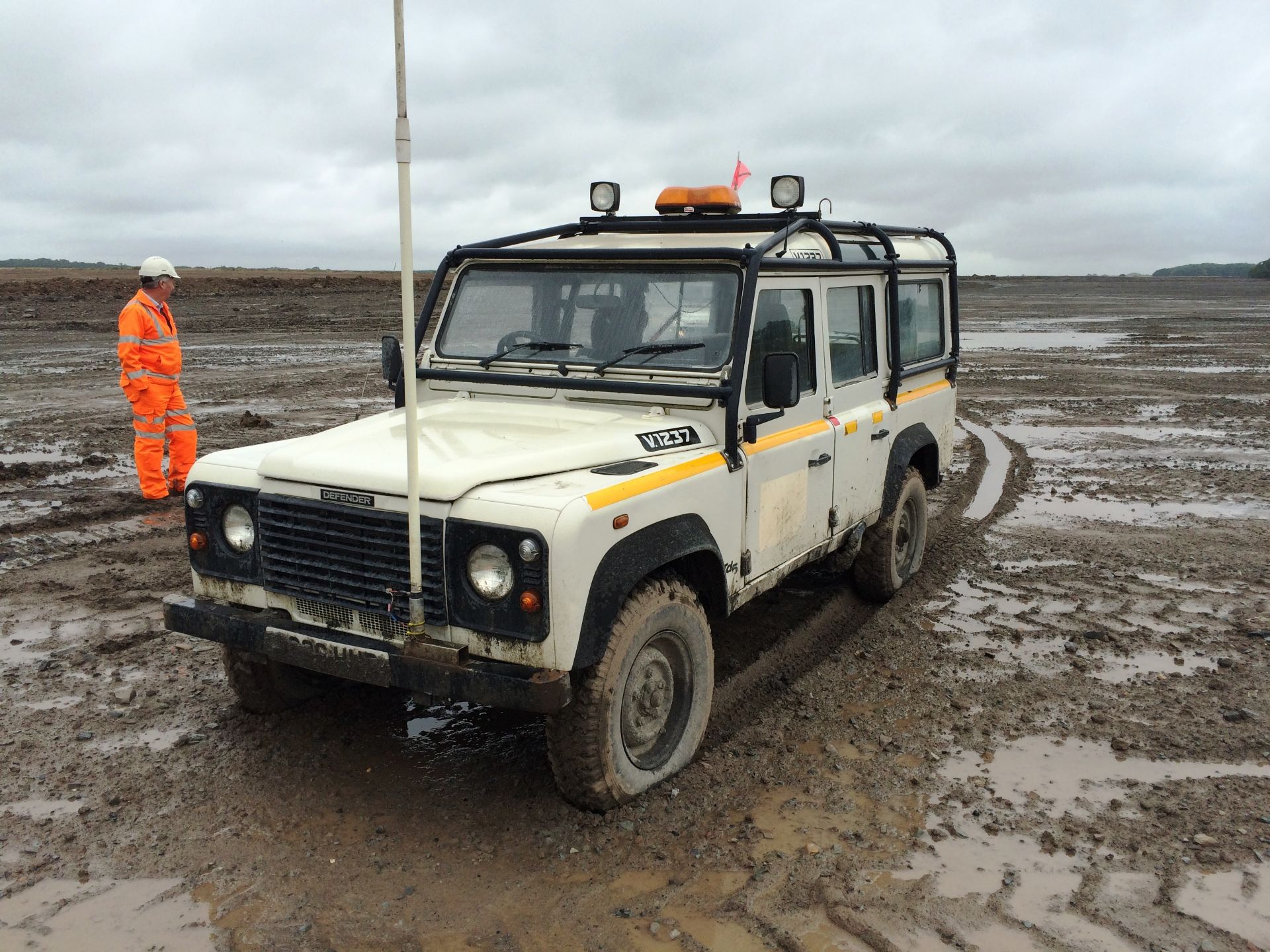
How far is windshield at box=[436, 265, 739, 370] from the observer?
4.66m

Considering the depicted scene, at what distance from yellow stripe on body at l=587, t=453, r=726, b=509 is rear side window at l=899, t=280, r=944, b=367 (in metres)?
2.36

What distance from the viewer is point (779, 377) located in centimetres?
438

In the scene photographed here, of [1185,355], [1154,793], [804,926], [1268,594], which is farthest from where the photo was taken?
[1185,355]

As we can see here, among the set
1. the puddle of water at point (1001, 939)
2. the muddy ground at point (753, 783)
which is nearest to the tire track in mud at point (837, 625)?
the muddy ground at point (753, 783)

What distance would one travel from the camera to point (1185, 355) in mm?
23188

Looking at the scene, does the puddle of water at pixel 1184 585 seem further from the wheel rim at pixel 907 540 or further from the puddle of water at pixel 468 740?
the puddle of water at pixel 468 740

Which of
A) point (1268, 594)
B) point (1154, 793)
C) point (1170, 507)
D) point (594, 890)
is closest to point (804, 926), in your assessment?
point (594, 890)

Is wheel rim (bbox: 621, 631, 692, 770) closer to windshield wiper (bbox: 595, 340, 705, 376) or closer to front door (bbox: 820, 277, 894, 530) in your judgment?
windshield wiper (bbox: 595, 340, 705, 376)

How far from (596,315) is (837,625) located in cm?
255

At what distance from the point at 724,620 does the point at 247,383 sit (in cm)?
1325

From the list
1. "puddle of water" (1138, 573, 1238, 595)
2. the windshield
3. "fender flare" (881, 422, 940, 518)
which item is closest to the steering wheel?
the windshield

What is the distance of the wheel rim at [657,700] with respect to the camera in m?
4.04

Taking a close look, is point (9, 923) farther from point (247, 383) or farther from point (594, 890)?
point (247, 383)

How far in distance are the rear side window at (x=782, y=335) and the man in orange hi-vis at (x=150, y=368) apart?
6060 millimetres
